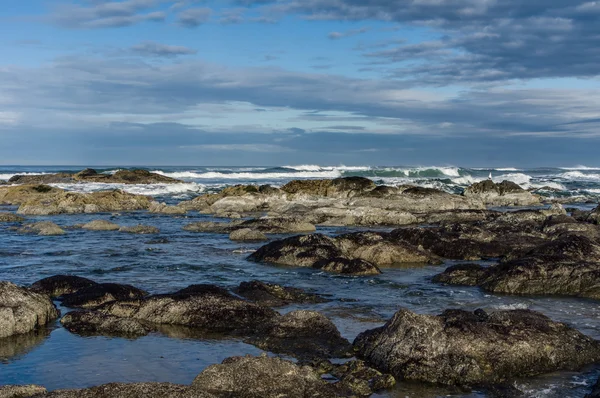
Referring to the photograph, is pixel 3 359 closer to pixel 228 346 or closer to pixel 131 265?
pixel 228 346

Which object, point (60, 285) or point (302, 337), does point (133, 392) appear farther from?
point (60, 285)

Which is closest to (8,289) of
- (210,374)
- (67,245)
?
(210,374)

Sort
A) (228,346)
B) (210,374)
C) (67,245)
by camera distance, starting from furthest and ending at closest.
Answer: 1. (67,245)
2. (228,346)
3. (210,374)

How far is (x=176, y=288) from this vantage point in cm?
1530

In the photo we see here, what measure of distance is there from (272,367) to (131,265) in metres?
11.6

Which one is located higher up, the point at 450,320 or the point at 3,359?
the point at 450,320

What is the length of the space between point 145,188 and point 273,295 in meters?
48.1

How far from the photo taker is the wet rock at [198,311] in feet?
37.6

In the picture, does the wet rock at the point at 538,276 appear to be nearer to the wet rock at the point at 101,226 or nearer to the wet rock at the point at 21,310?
the wet rock at the point at 21,310

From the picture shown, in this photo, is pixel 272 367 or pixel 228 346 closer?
pixel 272 367

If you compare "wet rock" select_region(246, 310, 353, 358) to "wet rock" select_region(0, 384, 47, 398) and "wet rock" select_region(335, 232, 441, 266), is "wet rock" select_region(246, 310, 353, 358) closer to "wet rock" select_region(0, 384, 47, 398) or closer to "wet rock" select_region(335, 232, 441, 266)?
"wet rock" select_region(0, 384, 47, 398)

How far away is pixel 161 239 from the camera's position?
25250 millimetres

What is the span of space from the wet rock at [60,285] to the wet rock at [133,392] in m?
7.40

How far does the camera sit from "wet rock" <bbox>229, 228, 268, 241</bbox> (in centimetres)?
2492
